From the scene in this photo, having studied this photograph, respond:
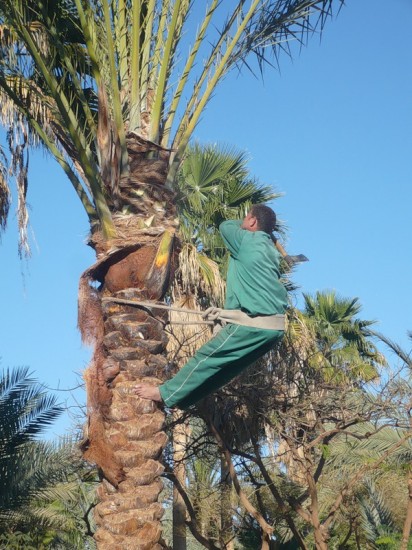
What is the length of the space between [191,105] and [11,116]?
5.68m

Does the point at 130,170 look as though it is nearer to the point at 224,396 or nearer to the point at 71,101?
the point at 71,101

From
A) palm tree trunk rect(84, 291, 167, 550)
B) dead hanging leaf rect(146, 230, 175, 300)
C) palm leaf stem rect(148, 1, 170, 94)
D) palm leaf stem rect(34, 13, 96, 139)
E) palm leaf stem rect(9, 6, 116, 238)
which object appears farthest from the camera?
palm leaf stem rect(148, 1, 170, 94)

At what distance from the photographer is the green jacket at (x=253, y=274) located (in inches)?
283

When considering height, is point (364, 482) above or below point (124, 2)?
below

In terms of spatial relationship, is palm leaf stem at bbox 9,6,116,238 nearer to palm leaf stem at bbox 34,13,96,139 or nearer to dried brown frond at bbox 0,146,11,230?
palm leaf stem at bbox 34,13,96,139

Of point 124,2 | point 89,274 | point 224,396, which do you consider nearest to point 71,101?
point 124,2

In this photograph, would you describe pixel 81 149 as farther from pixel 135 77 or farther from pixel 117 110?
pixel 135 77

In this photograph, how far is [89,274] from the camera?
7.81 metres

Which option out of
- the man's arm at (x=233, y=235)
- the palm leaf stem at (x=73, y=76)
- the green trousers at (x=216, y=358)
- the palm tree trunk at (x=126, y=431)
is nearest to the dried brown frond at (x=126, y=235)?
the palm tree trunk at (x=126, y=431)

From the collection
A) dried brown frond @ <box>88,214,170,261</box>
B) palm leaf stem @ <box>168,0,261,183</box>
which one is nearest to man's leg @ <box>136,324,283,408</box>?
dried brown frond @ <box>88,214,170,261</box>

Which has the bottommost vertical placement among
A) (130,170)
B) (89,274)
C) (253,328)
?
(253,328)

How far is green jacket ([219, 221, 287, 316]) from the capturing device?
718 centimetres

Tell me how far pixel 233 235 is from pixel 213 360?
1029 millimetres

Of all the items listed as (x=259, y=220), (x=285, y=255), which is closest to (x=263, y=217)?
(x=259, y=220)
